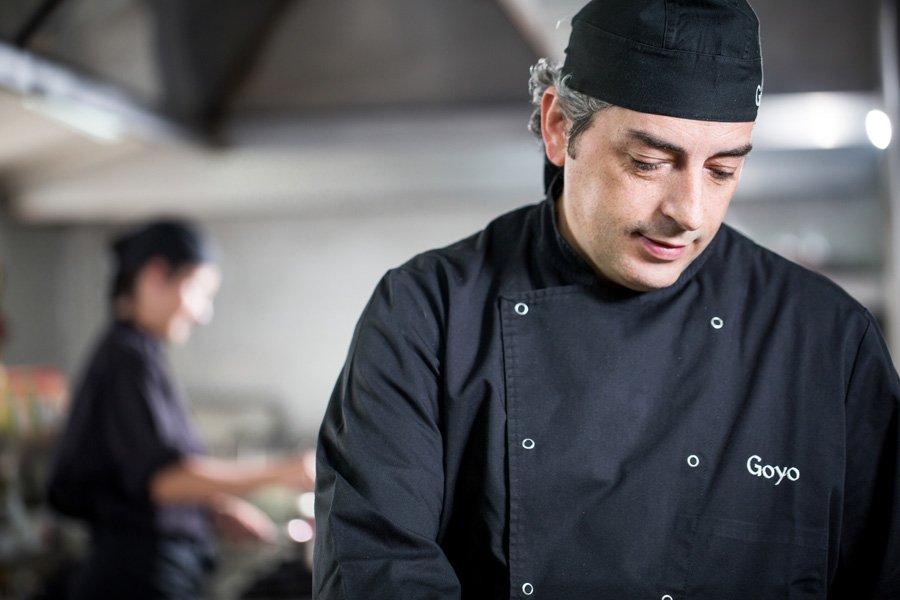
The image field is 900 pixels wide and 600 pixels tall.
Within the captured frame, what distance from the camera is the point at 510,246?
1273mm

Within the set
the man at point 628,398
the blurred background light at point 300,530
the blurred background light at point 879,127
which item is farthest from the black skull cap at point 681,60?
the blurred background light at point 300,530

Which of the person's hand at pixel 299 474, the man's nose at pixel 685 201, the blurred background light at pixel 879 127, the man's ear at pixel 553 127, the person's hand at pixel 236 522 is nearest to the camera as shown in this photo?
the man's nose at pixel 685 201

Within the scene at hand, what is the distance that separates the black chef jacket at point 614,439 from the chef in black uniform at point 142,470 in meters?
1.30

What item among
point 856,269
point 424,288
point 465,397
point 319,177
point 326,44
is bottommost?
point 465,397

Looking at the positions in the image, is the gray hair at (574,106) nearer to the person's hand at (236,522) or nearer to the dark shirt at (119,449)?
the dark shirt at (119,449)

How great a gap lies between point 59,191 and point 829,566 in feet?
10.7

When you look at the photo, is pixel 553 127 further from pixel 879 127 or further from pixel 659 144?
pixel 879 127

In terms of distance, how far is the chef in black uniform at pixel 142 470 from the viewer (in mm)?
2434

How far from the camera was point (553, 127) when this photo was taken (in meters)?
1.22

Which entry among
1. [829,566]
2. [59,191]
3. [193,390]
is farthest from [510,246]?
[193,390]

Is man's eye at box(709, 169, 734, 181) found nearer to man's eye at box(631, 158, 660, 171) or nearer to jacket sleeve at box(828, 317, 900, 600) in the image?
man's eye at box(631, 158, 660, 171)

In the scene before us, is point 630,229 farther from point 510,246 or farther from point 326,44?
point 326,44

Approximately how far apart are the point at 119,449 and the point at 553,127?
1.58 meters

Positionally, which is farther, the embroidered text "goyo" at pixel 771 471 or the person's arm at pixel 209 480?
the person's arm at pixel 209 480
